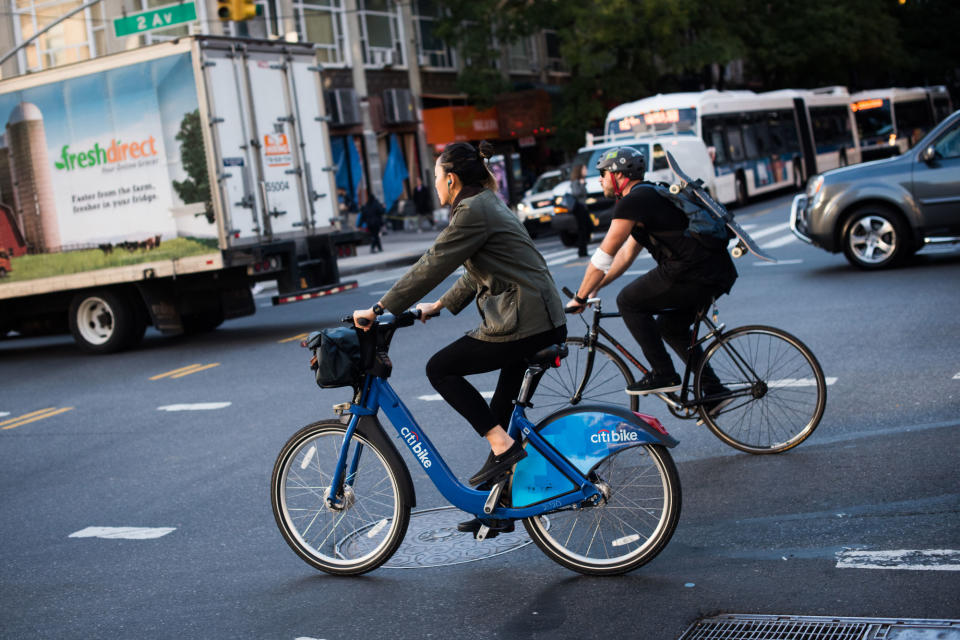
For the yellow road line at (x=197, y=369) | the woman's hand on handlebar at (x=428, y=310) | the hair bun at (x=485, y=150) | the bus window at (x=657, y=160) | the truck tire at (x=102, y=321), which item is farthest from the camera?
the bus window at (x=657, y=160)

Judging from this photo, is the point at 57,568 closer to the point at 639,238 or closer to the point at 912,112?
the point at 639,238

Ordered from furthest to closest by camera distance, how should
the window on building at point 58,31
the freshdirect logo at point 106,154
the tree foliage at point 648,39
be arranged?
1. the tree foliage at point 648,39
2. the window on building at point 58,31
3. the freshdirect logo at point 106,154

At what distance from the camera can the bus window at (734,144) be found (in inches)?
1292

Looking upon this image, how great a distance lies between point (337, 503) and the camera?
206 inches

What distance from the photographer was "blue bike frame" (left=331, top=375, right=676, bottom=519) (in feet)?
15.6

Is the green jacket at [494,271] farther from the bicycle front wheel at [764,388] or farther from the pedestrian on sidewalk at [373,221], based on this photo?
the pedestrian on sidewalk at [373,221]

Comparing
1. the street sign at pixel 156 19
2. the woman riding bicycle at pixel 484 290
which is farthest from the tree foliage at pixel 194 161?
the woman riding bicycle at pixel 484 290

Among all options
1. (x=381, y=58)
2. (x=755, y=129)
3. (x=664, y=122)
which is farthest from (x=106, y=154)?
(x=381, y=58)

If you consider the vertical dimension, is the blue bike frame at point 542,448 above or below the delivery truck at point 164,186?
below

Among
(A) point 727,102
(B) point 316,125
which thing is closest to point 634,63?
(A) point 727,102

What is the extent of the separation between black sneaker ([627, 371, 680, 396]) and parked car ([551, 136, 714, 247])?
17.4 meters

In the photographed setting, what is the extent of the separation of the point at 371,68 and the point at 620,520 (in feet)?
116

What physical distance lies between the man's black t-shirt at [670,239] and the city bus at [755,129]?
23.7 meters

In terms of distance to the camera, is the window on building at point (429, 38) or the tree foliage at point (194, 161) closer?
the tree foliage at point (194, 161)
